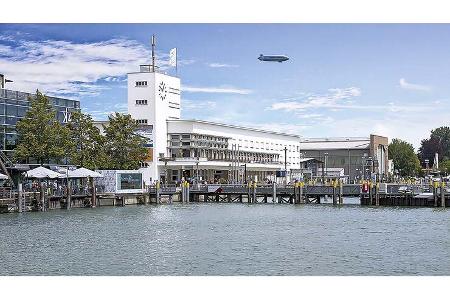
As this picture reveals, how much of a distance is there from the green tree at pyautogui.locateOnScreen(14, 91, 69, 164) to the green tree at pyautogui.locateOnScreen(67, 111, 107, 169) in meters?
3.29

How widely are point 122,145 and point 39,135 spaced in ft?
33.6

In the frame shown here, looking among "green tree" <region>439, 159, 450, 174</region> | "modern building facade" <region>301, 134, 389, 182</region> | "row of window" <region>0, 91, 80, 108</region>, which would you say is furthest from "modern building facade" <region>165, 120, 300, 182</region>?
"green tree" <region>439, 159, 450, 174</region>

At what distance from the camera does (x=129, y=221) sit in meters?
36.3

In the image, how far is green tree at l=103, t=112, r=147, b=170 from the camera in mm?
59000

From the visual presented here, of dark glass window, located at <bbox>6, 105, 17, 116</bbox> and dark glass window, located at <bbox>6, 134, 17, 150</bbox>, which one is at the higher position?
dark glass window, located at <bbox>6, 105, 17, 116</bbox>

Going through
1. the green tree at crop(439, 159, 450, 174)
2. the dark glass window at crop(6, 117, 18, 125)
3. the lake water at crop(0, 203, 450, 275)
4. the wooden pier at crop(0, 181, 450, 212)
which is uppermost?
the dark glass window at crop(6, 117, 18, 125)

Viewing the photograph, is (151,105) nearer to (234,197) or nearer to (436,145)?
(234,197)

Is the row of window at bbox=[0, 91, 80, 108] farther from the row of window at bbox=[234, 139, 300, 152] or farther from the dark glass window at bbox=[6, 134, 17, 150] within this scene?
the row of window at bbox=[234, 139, 300, 152]

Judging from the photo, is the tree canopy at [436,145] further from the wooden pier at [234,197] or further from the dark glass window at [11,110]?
the dark glass window at [11,110]

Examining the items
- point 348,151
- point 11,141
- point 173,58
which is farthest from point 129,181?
point 348,151

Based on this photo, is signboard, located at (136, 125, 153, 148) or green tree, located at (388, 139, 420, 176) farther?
green tree, located at (388, 139, 420, 176)

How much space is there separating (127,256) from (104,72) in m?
29.4

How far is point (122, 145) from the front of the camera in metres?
59.4

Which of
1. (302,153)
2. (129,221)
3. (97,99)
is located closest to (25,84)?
(97,99)
